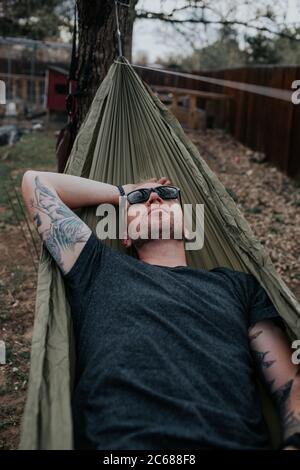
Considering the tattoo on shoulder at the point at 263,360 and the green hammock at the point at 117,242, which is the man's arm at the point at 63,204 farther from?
the tattoo on shoulder at the point at 263,360

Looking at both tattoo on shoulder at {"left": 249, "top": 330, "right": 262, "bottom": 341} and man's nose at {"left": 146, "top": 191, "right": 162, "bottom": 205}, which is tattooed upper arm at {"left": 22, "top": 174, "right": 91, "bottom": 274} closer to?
man's nose at {"left": 146, "top": 191, "right": 162, "bottom": 205}

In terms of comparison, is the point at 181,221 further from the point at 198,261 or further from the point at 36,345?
the point at 36,345

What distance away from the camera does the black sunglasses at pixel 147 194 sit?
5.76ft

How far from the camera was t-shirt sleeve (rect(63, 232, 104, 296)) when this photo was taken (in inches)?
58.2

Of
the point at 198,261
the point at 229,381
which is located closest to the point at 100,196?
the point at 198,261

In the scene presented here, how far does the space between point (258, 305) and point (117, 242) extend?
575 millimetres

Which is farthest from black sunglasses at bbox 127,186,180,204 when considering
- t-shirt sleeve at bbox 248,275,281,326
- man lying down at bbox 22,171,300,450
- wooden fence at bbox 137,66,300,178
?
wooden fence at bbox 137,66,300,178

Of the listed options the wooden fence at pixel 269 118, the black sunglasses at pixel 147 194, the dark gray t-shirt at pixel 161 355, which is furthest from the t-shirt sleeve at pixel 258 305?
the wooden fence at pixel 269 118

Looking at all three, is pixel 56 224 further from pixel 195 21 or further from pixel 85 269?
pixel 195 21

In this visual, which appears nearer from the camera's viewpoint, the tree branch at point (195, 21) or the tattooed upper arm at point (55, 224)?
the tattooed upper arm at point (55, 224)

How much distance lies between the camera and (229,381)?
1241mm

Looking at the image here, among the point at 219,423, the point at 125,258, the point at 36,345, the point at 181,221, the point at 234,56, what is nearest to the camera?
the point at 219,423

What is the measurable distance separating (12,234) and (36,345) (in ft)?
9.43

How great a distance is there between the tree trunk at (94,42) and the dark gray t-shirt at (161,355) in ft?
4.16
